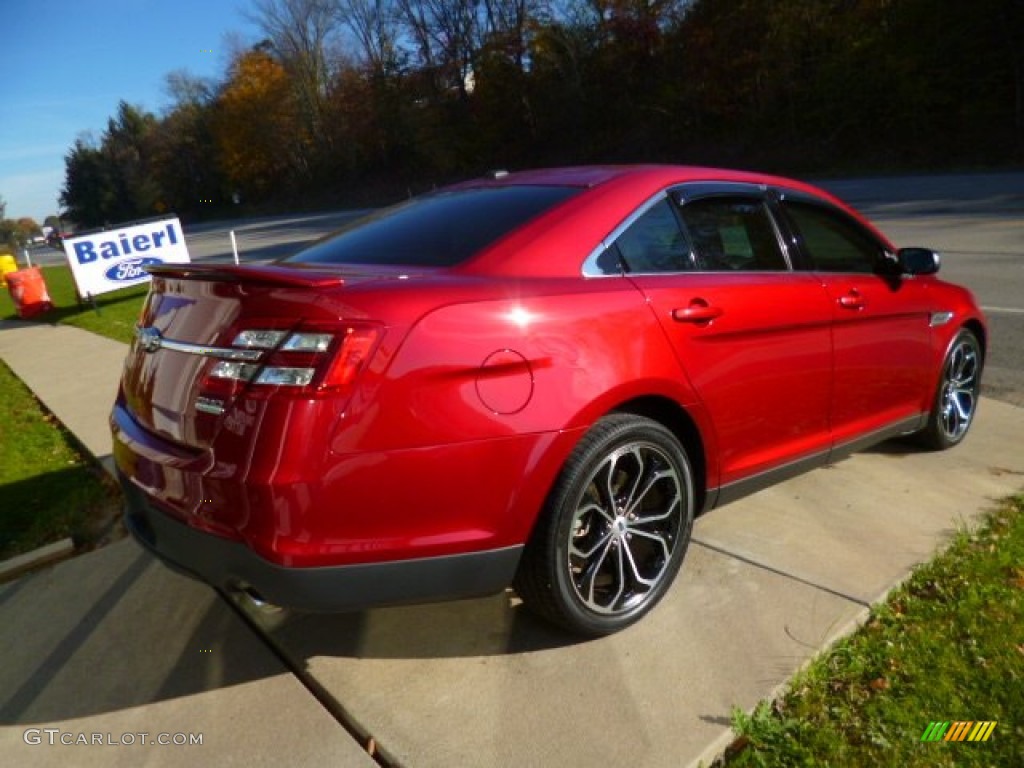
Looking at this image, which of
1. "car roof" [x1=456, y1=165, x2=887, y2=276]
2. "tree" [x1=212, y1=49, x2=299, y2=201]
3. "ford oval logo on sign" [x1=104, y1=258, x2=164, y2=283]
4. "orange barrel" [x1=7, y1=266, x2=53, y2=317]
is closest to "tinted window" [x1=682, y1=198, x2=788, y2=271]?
"car roof" [x1=456, y1=165, x2=887, y2=276]

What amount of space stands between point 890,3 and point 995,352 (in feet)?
88.5

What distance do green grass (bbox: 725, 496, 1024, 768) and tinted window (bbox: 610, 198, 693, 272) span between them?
140cm

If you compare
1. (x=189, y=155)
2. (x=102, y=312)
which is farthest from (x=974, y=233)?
(x=189, y=155)

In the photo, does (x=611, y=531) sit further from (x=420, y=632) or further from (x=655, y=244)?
(x=655, y=244)

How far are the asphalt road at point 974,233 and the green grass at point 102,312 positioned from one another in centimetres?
363

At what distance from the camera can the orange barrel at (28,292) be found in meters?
13.8

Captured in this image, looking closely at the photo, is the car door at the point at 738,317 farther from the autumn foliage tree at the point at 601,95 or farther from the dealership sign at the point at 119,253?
the autumn foliage tree at the point at 601,95

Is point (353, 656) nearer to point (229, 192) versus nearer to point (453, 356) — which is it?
point (453, 356)

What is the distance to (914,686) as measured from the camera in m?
2.30

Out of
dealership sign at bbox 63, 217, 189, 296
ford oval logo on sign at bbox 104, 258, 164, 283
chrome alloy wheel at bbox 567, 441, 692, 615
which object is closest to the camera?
chrome alloy wheel at bbox 567, 441, 692, 615

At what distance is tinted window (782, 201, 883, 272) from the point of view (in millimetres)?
3477

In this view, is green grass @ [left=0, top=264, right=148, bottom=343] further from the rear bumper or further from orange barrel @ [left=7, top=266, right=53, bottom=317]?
the rear bumper

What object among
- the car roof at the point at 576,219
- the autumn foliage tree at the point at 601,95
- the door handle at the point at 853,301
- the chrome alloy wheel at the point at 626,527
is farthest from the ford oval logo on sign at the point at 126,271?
the autumn foliage tree at the point at 601,95

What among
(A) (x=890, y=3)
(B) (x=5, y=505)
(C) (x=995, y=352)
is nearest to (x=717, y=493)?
(B) (x=5, y=505)
